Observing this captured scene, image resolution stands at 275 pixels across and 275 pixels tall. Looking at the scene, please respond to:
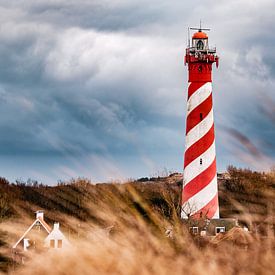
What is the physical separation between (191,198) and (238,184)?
884 cm

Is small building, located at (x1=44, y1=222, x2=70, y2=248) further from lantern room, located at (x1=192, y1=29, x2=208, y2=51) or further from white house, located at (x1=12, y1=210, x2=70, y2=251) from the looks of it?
lantern room, located at (x1=192, y1=29, x2=208, y2=51)

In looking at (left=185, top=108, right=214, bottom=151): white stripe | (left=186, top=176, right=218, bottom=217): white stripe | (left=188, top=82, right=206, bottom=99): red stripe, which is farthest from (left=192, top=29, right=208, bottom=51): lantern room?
(left=186, top=176, right=218, bottom=217): white stripe

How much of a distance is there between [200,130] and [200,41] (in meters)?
4.49

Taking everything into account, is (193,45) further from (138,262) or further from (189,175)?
(138,262)

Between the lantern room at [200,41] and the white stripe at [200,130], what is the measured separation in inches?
136

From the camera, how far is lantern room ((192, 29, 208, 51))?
3099cm

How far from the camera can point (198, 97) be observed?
29172 mm

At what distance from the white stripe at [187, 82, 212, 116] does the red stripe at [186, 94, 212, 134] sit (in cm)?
12

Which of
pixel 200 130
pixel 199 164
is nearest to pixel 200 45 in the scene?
pixel 200 130

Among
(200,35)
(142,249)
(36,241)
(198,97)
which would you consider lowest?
(142,249)

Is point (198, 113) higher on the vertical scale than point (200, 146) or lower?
higher

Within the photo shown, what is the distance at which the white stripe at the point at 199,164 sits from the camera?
28.7 m

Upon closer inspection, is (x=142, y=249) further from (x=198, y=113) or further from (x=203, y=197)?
(x=198, y=113)

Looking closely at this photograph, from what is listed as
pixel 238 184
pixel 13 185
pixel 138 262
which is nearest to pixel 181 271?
pixel 138 262
